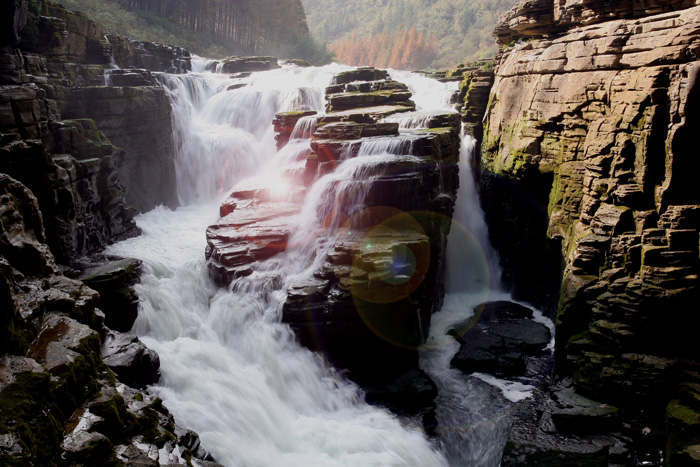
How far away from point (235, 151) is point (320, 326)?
1388cm

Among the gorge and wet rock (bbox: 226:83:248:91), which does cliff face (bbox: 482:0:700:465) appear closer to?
the gorge

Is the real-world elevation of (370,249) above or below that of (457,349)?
above

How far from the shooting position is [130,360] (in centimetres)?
844

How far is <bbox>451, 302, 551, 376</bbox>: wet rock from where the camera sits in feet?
41.6

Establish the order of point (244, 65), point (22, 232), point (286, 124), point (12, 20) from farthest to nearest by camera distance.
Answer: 1. point (244, 65)
2. point (286, 124)
3. point (12, 20)
4. point (22, 232)

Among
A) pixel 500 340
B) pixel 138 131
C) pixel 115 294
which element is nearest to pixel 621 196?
pixel 500 340

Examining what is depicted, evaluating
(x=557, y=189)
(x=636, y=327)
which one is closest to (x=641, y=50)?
(x=557, y=189)

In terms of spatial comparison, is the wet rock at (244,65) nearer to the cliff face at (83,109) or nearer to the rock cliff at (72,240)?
the rock cliff at (72,240)

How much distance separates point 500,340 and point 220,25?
47463 millimetres

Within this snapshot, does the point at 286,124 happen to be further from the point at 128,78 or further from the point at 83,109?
the point at 83,109

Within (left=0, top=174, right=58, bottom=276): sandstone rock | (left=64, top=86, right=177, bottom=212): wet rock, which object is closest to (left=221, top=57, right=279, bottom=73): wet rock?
(left=64, top=86, right=177, bottom=212): wet rock

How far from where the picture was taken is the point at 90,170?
15250 millimetres

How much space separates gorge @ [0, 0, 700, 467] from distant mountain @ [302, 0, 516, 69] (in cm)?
4568

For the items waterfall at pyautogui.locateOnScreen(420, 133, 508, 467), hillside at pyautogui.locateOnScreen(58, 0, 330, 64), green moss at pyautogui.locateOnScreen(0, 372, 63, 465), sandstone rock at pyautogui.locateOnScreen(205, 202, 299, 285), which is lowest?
waterfall at pyautogui.locateOnScreen(420, 133, 508, 467)
